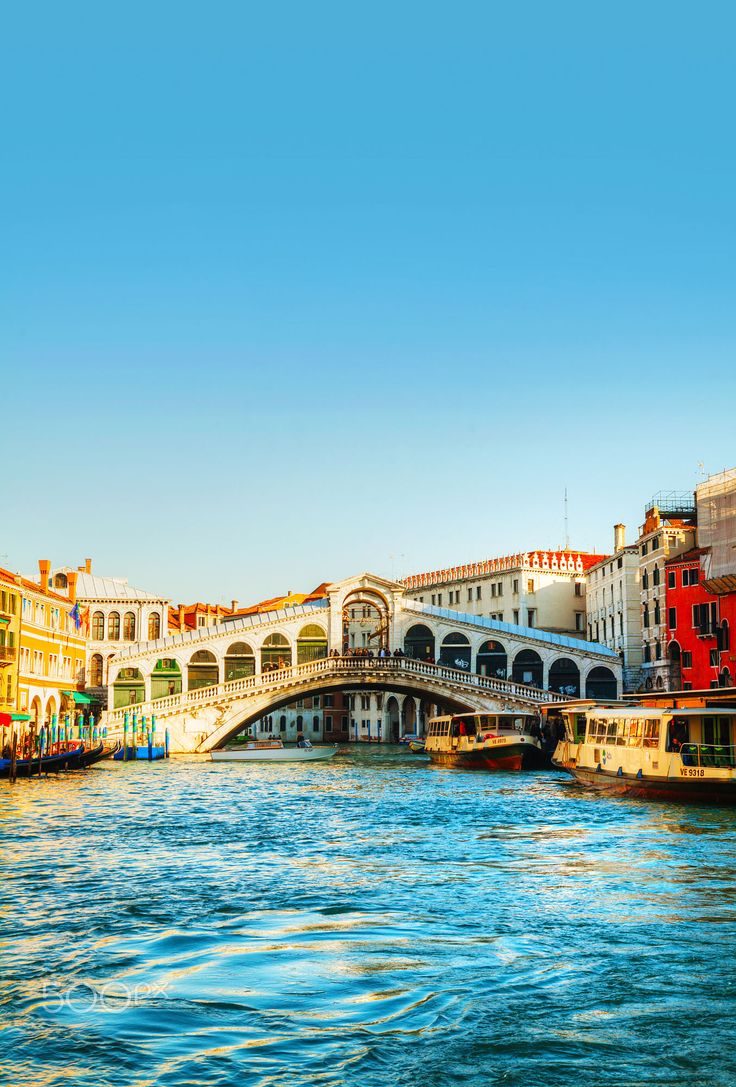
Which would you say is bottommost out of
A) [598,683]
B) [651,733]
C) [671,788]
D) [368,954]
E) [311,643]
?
[368,954]

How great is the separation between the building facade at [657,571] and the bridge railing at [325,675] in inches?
165

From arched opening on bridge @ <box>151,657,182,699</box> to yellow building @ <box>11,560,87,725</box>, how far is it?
3.71 metres

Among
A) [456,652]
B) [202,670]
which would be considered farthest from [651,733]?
[202,670]

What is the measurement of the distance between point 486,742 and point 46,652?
1894 cm

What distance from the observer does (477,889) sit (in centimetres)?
1309

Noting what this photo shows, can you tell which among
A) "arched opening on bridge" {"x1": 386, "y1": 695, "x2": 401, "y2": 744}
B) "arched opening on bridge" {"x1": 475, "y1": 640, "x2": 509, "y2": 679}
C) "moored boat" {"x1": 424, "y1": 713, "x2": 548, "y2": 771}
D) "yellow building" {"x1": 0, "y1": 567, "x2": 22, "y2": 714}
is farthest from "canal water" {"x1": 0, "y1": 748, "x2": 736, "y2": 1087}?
"arched opening on bridge" {"x1": 386, "y1": 695, "x2": 401, "y2": 744}

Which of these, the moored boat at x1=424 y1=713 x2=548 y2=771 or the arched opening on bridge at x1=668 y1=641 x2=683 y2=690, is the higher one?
the arched opening on bridge at x1=668 y1=641 x2=683 y2=690

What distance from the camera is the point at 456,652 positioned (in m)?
51.2

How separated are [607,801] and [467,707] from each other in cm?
2107

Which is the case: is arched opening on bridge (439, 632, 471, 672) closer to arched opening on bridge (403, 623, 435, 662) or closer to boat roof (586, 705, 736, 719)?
arched opening on bridge (403, 623, 435, 662)

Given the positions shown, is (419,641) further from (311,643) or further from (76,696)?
(76,696)

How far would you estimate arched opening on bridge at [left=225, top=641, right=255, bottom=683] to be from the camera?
4928 cm

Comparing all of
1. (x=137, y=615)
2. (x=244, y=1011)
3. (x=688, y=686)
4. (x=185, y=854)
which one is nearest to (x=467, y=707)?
(x=688, y=686)

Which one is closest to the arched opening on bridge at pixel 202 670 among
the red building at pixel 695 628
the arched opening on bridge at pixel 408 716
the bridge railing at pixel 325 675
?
the bridge railing at pixel 325 675
